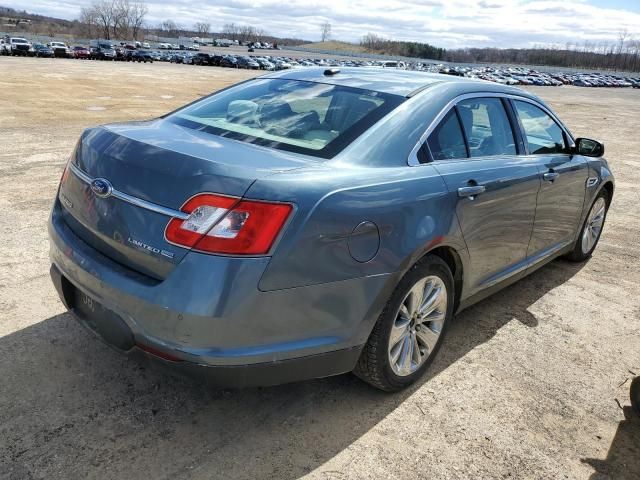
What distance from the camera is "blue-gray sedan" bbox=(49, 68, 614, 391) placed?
88.8 inches

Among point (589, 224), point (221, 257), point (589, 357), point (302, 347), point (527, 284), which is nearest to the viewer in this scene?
point (221, 257)

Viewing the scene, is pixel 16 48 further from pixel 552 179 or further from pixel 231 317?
pixel 231 317

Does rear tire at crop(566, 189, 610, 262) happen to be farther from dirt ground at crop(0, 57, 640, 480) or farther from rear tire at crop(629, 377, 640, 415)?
rear tire at crop(629, 377, 640, 415)

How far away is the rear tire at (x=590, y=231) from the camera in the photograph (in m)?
5.26

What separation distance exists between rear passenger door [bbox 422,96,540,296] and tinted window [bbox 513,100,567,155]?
0.19m

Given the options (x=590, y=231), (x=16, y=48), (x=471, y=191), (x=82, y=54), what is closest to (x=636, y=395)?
(x=471, y=191)

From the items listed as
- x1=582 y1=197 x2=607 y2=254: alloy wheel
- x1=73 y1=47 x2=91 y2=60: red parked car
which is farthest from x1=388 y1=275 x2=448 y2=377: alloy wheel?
x1=73 y1=47 x2=91 y2=60: red parked car

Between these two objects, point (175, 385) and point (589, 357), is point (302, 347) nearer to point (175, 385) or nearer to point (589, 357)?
point (175, 385)

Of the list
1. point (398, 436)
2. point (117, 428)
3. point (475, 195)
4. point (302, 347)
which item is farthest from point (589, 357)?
point (117, 428)

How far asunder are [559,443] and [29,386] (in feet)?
8.87

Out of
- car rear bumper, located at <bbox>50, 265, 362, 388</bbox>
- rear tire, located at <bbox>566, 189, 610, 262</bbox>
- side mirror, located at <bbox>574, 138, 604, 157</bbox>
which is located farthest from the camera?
rear tire, located at <bbox>566, 189, 610, 262</bbox>

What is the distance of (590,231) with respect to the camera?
5473 mm

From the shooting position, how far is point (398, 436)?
9.07ft

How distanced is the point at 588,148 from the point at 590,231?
3.50 feet
